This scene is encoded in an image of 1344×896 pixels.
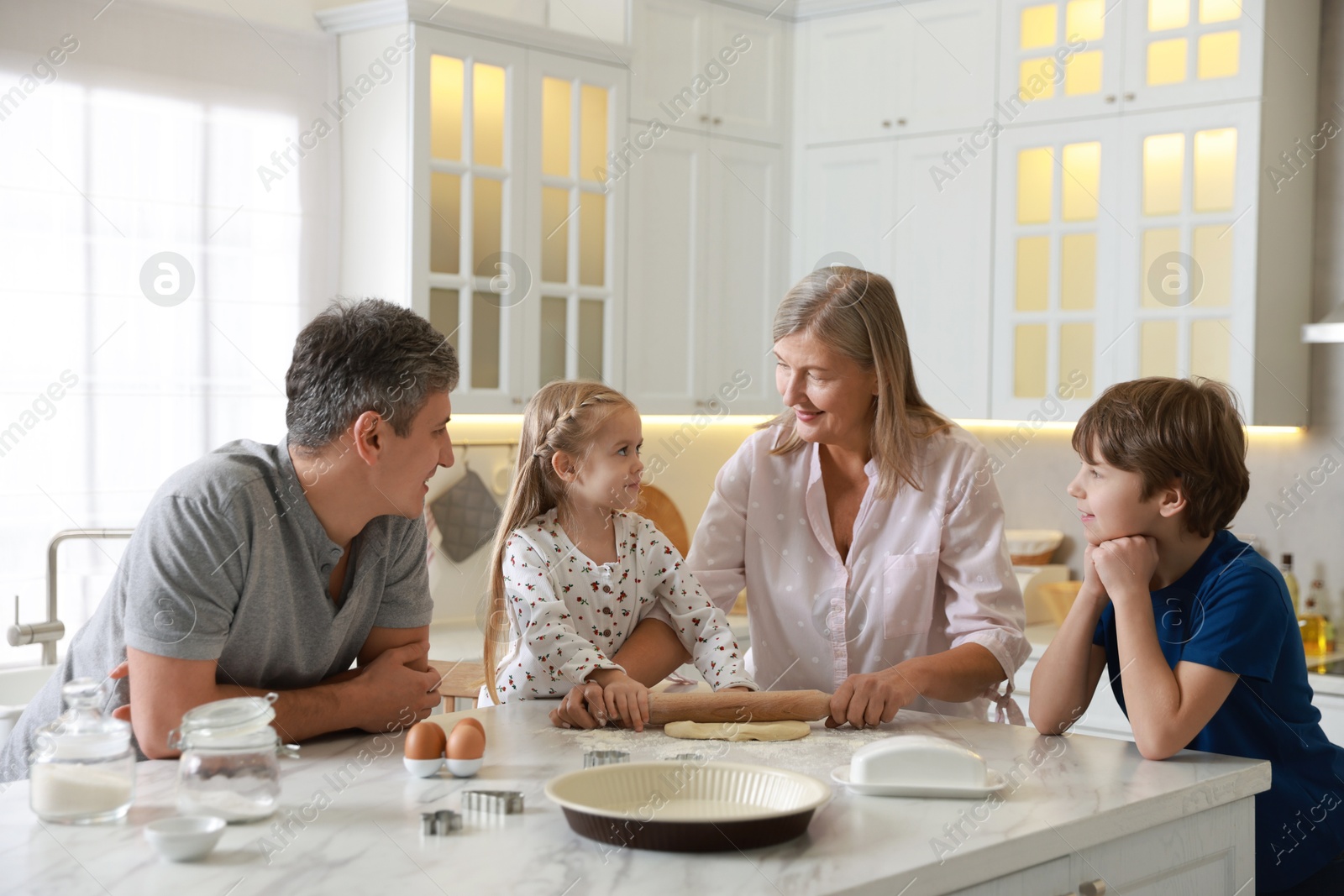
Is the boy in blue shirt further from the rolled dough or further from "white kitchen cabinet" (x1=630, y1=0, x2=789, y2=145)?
"white kitchen cabinet" (x1=630, y1=0, x2=789, y2=145)

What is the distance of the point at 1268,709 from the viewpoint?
153cm

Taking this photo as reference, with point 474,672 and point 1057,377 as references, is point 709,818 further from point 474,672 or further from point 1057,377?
point 1057,377

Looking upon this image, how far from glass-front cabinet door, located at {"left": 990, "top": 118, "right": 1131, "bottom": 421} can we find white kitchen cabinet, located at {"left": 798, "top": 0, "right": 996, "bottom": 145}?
0.66ft

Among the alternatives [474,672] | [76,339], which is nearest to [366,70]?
[76,339]

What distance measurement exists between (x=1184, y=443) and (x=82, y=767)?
48.9 inches

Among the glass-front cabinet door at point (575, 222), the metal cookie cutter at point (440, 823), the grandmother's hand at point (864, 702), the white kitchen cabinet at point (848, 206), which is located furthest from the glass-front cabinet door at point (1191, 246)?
the metal cookie cutter at point (440, 823)

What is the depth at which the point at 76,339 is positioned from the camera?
2.86 meters

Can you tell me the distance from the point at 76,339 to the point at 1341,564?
3119 millimetres

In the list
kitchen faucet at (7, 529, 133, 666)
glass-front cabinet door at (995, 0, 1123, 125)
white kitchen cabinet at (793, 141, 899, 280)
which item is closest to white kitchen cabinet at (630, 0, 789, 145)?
white kitchen cabinet at (793, 141, 899, 280)

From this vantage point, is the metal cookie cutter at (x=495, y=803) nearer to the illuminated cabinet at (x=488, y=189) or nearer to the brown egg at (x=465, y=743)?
the brown egg at (x=465, y=743)

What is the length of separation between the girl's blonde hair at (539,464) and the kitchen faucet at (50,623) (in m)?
1.16

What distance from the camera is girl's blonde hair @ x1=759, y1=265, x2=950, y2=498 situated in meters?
1.87

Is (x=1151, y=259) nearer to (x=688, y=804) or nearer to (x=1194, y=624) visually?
(x=1194, y=624)

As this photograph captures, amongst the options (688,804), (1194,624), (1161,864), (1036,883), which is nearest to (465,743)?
(688,804)
